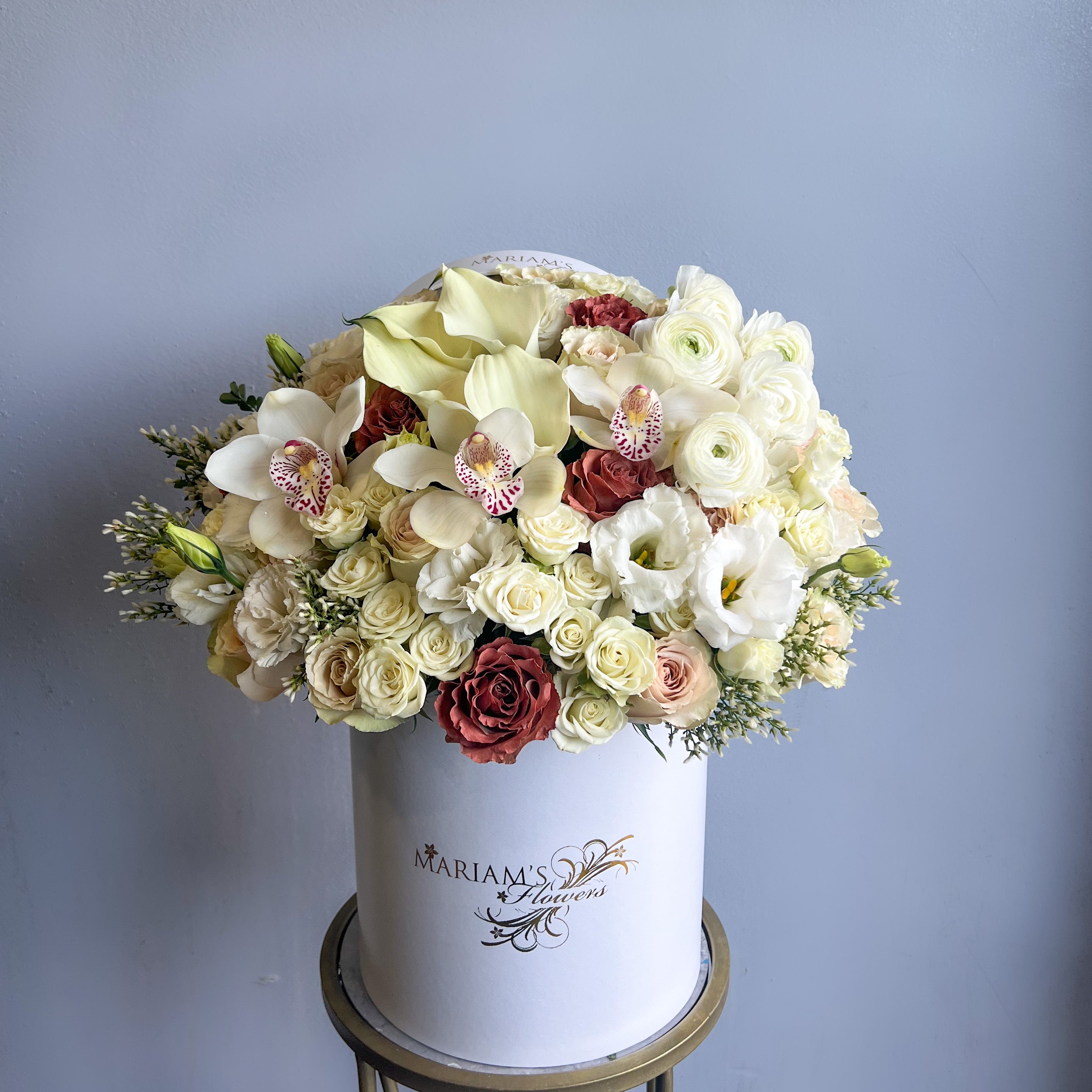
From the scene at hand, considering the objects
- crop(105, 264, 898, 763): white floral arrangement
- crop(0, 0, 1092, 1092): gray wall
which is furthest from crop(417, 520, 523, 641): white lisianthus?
crop(0, 0, 1092, 1092): gray wall

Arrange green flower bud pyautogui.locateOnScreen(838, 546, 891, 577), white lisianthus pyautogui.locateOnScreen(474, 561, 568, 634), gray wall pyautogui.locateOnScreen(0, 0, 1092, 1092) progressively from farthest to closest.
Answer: gray wall pyautogui.locateOnScreen(0, 0, 1092, 1092) → green flower bud pyautogui.locateOnScreen(838, 546, 891, 577) → white lisianthus pyautogui.locateOnScreen(474, 561, 568, 634)

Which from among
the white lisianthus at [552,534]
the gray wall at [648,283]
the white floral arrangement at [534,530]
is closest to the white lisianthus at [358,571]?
the white floral arrangement at [534,530]

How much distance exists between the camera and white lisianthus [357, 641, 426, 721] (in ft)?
2.13

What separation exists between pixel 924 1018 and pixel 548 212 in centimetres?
126

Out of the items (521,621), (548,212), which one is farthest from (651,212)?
(521,621)

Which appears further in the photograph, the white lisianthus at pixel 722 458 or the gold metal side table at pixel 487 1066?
the gold metal side table at pixel 487 1066

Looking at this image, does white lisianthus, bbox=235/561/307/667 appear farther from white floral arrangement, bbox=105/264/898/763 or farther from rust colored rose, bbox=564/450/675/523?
rust colored rose, bbox=564/450/675/523

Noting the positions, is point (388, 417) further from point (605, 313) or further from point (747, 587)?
point (747, 587)

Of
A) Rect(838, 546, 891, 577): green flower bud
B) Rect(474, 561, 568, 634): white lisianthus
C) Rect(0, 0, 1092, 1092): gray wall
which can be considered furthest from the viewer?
Rect(0, 0, 1092, 1092): gray wall

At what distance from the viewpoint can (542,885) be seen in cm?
74

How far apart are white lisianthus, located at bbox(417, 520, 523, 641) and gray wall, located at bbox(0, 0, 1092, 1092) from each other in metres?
0.58

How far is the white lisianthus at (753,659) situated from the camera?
0.68 metres

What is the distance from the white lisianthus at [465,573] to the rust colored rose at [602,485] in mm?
59

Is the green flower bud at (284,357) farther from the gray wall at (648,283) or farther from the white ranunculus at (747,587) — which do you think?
the white ranunculus at (747,587)
